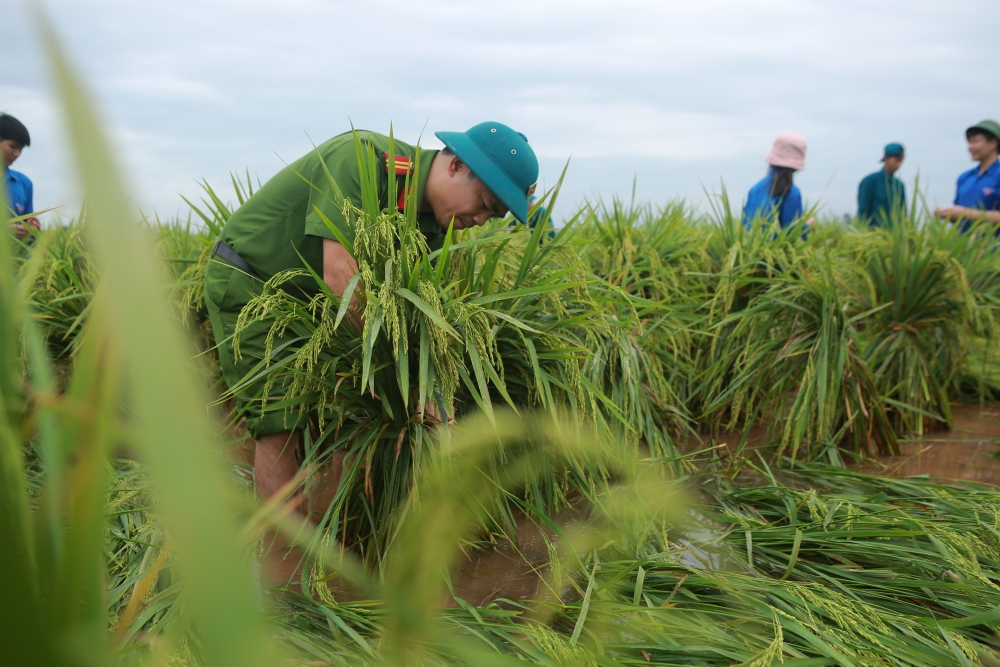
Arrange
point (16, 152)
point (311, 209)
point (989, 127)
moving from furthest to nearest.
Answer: point (989, 127), point (16, 152), point (311, 209)

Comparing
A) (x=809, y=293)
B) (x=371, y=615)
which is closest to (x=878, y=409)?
(x=809, y=293)

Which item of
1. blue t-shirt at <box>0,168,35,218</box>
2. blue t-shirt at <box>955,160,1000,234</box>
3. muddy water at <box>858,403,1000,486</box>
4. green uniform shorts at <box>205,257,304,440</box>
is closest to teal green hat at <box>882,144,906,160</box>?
blue t-shirt at <box>955,160,1000,234</box>

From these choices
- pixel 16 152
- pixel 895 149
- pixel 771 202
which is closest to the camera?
pixel 16 152

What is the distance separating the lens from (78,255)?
3.51 m

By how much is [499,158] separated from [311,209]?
596 mm

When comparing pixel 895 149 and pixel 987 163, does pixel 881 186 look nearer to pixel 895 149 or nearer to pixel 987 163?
pixel 895 149

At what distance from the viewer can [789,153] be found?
185 inches

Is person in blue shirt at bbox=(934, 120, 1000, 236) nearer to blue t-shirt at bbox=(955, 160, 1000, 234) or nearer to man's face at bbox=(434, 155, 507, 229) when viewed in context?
blue t-shirt at bbox=(955, 160, 1000, 234)

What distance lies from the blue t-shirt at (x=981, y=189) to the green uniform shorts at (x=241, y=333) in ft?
15.7

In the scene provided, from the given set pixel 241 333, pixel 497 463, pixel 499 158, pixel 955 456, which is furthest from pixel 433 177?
pixel 955 456

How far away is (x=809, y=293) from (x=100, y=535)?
11.2ft

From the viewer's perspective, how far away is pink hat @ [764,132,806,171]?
469 centimetres

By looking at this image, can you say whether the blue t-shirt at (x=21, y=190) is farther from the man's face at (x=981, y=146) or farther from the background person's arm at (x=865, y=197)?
the background person's arm at (x=865, y=197)

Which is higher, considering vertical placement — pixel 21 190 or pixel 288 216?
pixel 21 190
